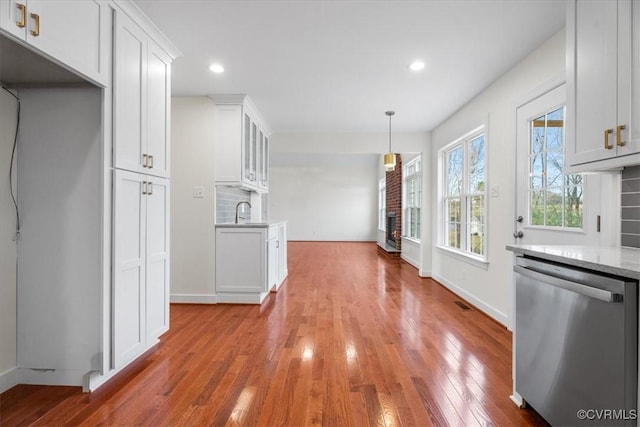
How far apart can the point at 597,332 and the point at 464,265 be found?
302 centimetres

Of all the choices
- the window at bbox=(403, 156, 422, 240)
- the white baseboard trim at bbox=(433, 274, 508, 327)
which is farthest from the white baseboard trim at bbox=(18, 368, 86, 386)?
the window at bbox=(403, 156, 422, 240)

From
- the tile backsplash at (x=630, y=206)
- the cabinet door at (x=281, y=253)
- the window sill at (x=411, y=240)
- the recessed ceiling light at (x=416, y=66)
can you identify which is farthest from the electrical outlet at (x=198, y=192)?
the window sill at (x=411, y=240)

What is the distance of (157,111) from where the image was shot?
2467 millimetres

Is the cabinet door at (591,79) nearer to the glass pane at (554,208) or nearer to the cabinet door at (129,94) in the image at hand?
the glass pane at (554,208)

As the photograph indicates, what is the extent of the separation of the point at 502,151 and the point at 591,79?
1607 millimetres

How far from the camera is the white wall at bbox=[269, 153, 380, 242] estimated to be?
11758 millimetres

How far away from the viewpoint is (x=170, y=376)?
6.99 ft

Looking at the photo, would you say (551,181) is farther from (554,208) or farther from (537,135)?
(537,135)

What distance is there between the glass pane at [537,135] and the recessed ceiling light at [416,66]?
3.58ft

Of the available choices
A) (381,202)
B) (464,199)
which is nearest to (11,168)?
(464,199)

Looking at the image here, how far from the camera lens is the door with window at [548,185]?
91.6 inches

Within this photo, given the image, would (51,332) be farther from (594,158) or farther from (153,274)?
(594,158)

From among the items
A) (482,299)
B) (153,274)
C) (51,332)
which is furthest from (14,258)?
(482,299)

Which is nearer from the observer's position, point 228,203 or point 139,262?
point 139,262
